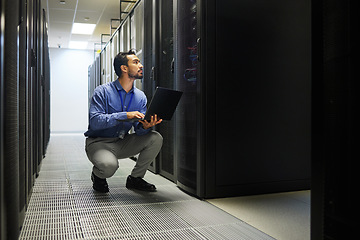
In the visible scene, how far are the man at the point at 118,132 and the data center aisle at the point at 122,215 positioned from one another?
0.21 metres

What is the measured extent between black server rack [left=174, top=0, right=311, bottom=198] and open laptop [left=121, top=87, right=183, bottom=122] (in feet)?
0.64

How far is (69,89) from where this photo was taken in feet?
45.4

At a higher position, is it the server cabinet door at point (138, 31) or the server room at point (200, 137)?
the server cabinet door at point (138, 31)

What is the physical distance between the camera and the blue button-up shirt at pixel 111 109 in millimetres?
2959

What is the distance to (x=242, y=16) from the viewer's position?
2.90 meters

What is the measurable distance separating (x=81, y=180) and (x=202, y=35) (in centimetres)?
205

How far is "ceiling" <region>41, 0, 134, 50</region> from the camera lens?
842 cm

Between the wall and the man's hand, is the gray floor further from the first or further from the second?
the wall

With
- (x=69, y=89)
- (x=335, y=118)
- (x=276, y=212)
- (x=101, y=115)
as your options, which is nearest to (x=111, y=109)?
(x=101, y=115)

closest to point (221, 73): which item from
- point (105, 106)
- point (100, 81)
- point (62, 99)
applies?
point (105, 106)

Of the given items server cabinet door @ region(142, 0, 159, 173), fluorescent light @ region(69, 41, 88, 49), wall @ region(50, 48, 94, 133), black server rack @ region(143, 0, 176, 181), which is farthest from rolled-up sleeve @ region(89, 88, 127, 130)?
wall @ region(50, 48, 94, 133)

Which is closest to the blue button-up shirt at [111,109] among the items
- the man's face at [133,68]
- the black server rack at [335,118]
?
the man's face at [133,68]

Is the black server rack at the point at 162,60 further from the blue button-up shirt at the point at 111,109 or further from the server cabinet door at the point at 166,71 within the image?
the blue button-up shirt at the point at 111,109

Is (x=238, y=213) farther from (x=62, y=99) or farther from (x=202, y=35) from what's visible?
(x=62, y=99)
